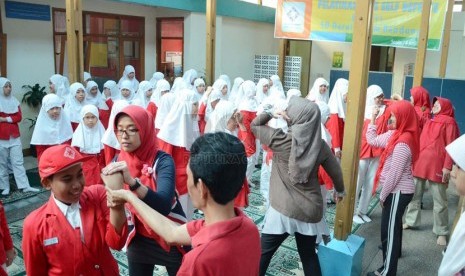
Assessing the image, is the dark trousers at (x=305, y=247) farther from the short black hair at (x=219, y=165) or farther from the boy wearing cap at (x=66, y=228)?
the short black hair at (x=219, y=165)

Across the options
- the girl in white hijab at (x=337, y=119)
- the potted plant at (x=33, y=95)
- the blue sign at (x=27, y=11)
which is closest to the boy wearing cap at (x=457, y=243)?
the girl in white hijab at (x=337, y=119)

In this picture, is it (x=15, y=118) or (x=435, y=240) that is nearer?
(x=435, y=240)

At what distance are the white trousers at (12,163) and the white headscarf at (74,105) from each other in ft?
2.57

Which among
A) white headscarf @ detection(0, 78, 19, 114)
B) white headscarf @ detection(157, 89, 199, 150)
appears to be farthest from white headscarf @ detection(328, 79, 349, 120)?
white headscarf @ detection(0, 78, 19, 114)

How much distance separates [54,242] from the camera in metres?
1.64

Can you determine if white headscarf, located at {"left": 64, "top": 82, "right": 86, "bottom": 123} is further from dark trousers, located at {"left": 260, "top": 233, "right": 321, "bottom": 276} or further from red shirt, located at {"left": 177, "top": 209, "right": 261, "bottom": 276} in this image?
red shirt, located at {"left": 177, "top": 209, "right": 261, "bottom": 276}

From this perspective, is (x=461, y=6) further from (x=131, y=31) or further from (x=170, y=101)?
(x=170, y=101)

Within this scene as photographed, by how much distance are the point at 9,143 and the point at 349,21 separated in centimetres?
716

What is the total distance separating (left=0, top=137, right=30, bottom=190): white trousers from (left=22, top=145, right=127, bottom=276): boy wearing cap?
3967mm

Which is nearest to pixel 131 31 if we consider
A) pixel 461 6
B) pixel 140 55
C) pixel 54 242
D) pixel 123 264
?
pixel 140 55

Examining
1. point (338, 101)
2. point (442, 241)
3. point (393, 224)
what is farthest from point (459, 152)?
point (338, 101)

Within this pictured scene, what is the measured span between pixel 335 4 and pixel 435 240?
Result: 6229mm

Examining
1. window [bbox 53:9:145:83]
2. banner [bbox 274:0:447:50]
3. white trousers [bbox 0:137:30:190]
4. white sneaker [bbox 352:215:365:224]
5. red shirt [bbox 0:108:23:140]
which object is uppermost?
banner [bbox 274:0:447:50]

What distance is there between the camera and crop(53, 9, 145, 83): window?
24.6 feet
